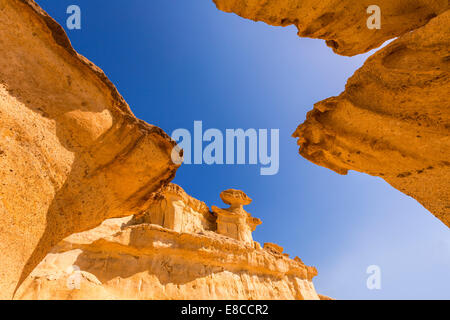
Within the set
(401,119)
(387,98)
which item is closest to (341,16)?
(387,98)

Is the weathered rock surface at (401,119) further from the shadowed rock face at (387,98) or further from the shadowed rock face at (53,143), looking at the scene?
the shadowed rock face at (53,143)

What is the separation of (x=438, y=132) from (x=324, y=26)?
230 cm

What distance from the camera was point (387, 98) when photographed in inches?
131

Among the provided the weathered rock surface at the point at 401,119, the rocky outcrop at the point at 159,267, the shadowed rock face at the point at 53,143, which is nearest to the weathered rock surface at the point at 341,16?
the weathered rock surface at the point at 401,119

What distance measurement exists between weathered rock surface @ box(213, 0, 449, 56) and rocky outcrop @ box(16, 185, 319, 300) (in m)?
6.76

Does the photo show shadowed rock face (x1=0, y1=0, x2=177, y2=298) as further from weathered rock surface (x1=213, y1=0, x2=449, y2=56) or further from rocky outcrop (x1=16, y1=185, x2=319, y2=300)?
rocky outcrop (x1=16, y1=185, x2=319, y2=300)

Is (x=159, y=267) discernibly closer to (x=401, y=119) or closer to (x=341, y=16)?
(x=401, y=119)

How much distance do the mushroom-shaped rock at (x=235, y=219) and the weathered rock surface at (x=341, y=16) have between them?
12874 mm

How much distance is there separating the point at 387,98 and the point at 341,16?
1.58 meters

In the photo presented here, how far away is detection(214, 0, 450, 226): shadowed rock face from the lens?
2996 millimetres

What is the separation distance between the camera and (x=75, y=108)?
2.88 metres

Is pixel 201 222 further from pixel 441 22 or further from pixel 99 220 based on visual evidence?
pixel 441 22

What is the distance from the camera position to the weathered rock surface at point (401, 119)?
2918 mm
